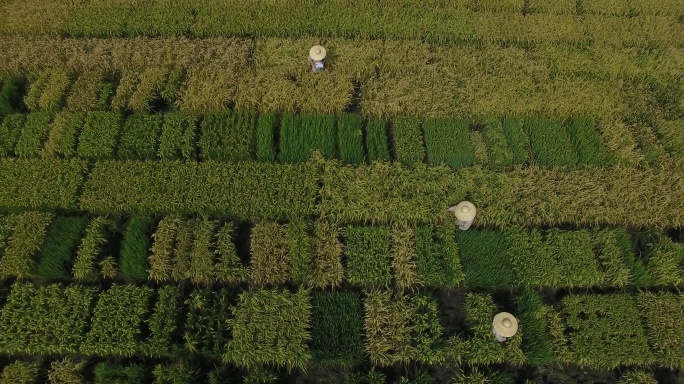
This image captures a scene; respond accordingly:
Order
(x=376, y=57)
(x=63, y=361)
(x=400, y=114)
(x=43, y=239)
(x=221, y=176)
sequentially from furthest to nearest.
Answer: (x=376, y=57)
(x=400, y=114)
(x=221, y=176)
(x=43, y=239)
(x=63, y=361)

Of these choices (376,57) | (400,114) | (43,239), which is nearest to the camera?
(43,239)

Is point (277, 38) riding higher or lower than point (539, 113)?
higher

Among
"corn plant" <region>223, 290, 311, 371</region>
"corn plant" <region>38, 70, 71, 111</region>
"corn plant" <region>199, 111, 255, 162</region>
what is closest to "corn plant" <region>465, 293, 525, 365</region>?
"corn plant" <region>223, 290, 311, 371</region>

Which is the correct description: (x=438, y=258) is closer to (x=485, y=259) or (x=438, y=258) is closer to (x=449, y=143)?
(x=485, y=259)

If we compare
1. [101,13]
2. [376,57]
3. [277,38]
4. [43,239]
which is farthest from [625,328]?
[101,13]

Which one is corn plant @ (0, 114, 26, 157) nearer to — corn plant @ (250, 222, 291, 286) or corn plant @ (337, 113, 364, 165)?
corn plant @ (250, 222, 291, 286)

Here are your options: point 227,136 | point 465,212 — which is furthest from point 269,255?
point 465,212

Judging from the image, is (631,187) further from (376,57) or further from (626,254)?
(376,57)

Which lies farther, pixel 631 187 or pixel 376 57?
pixel 376 57
